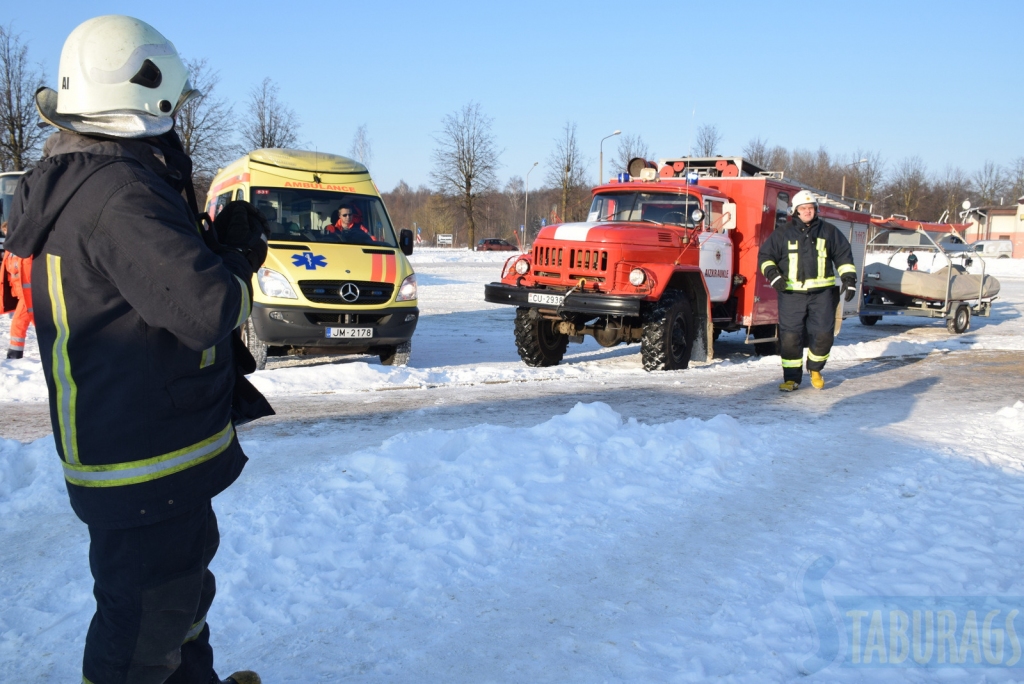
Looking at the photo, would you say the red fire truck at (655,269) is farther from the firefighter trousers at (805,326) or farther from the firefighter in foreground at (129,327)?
the firefighter in foreground at (129,327)

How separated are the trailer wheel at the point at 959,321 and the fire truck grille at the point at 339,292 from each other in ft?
38.2

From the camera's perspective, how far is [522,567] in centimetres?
365

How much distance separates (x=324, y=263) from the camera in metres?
8.68

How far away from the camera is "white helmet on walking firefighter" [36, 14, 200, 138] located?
6.27 ft

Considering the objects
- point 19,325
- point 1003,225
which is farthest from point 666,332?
point 1003,225

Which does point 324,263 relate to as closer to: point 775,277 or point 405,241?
point 405,241

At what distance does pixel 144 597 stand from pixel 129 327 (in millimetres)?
665

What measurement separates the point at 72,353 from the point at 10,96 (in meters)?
32.0

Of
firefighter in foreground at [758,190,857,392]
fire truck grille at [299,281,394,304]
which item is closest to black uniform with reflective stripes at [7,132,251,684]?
fire truck grille at [299,281,394,304]

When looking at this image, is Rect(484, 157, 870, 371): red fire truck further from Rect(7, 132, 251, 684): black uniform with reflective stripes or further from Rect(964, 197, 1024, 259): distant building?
Rect(964, 197, 1024, 259): distant building

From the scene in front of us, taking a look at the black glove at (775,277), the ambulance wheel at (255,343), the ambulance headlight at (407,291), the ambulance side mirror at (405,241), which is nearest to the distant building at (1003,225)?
the black glove at (775,277)

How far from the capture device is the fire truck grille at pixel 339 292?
8523 millimetres

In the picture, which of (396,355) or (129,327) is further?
(396,355)

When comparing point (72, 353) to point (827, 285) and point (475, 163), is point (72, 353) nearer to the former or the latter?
point (827, 285)
